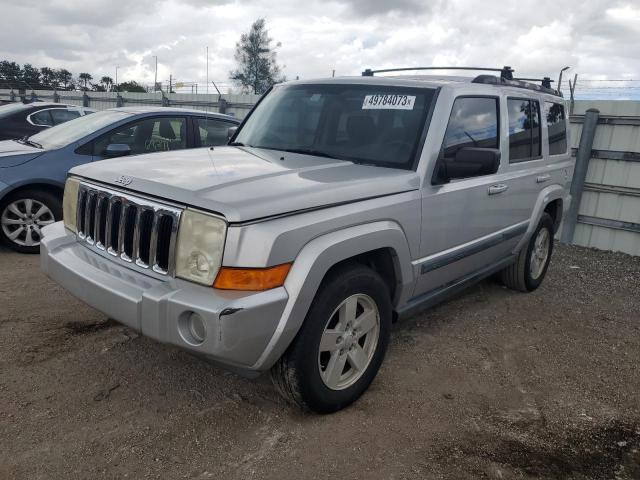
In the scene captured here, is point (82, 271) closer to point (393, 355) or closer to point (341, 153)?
point (341, 153)

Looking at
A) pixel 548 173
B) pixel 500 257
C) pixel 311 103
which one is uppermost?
pixel 311 103

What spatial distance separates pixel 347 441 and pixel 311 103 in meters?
2.34

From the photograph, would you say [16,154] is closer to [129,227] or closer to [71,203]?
[71,203]

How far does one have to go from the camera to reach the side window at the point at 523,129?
13.9ft

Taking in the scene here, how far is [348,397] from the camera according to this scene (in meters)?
2.97

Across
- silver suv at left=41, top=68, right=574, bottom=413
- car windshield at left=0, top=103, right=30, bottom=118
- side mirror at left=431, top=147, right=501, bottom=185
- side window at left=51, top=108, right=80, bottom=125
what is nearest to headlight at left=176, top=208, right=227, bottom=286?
silver suv at left=41, top=68, right=574, bottom=413

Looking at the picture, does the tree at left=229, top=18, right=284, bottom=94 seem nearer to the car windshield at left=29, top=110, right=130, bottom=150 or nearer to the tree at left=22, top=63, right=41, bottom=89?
the tree at left=22, top=63, right=41, bottom=89

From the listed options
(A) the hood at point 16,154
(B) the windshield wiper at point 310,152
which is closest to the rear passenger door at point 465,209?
(B) the windshield wiper at point 310,152

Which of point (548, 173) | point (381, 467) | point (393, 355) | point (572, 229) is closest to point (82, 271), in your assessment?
point (381, 467)

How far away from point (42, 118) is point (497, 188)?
7.12 m

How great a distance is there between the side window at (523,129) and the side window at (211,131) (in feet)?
11.5

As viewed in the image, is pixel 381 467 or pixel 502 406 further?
pixel 502 406

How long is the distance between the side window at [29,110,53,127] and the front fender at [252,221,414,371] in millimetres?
7038

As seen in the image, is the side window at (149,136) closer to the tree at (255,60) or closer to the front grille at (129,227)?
the front grille at (129,227)
